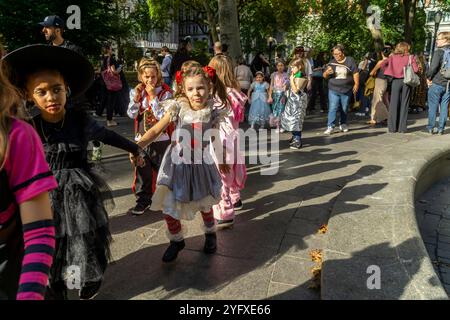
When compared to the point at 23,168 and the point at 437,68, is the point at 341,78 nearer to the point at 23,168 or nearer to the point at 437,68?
the point at 437,68

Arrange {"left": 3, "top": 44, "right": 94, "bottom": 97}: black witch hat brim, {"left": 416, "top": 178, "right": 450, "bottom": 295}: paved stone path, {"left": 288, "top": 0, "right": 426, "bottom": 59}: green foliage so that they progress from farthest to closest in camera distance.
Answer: {"left": 288, "top": 0, "right": 426, "bottom": 59}: green foliage → {"left": 416, "top": 178, "right": 450, "bottom": 295}: paved stone path → {"left": 3, "top": 44, "right": 94, "bottom": 97}: black witch hat brim

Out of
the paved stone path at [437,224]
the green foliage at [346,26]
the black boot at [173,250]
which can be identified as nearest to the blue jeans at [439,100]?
the paved stone path at [437,224]

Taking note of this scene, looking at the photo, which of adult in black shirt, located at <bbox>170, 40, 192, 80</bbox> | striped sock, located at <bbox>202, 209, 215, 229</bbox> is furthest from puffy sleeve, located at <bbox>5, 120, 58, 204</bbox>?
adult in black shirt, located at <bbox>170, 40, 192, 80</bbox>

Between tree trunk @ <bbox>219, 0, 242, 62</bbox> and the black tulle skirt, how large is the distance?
912cm

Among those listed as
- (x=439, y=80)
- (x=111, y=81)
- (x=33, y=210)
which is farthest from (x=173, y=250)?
(x=111, y=81)

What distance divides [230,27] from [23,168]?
1051 centimetres

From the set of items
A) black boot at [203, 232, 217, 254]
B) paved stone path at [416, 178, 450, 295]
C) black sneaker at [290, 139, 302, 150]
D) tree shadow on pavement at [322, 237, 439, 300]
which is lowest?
paved stone path at [416, 178, 450, 295]

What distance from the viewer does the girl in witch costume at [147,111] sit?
450cm

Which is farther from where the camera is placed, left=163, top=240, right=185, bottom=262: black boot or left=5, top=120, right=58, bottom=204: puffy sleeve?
left=163, top=240, right=185, bottom=262: black boot

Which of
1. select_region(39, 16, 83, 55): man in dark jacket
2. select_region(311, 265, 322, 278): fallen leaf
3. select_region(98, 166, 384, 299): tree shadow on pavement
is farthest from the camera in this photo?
select_region(39, 16, 83, 55): man in dark jacket

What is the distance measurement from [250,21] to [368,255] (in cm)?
3568

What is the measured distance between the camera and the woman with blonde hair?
9156mm

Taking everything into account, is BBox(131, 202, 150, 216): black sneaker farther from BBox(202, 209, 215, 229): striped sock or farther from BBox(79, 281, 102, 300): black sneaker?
BBox(79, 281, 102, 300): black sneaker

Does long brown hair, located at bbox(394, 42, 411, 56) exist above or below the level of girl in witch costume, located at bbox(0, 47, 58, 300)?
above
